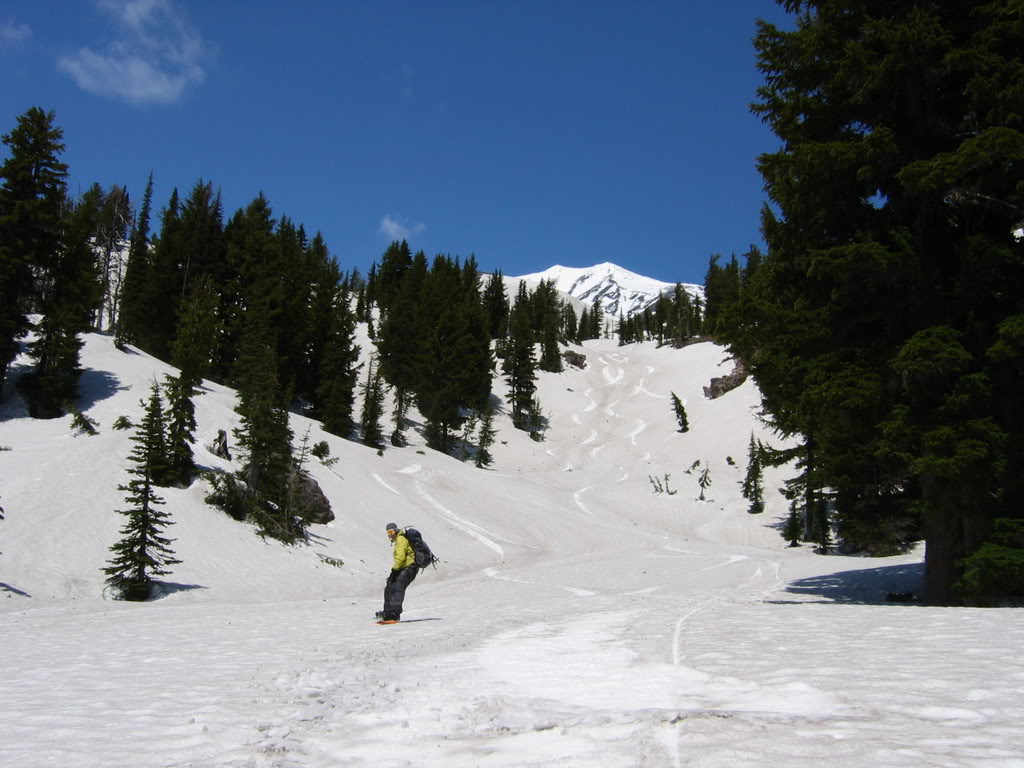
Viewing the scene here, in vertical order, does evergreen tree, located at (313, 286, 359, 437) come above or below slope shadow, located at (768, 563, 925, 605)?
above

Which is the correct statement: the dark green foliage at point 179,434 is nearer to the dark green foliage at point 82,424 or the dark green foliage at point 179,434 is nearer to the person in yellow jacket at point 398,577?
the dark green foliage at point 82,424

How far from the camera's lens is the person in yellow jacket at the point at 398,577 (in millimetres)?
10852

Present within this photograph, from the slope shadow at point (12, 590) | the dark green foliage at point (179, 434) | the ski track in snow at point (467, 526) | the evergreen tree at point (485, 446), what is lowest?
the slope shadow at point (12, 590)

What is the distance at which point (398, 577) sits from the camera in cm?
1106

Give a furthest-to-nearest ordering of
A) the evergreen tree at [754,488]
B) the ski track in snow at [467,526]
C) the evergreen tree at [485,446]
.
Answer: the evergreen tree at [485,446]
the evergreen tree at [754,488]
the ski track in snow at [467,526]

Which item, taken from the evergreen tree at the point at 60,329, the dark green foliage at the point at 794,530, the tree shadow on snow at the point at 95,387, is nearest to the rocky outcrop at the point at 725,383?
the dark green foliage at the point at 794,530

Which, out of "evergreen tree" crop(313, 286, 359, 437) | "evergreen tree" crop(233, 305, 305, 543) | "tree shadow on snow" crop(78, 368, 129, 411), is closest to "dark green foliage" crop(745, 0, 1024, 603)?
"evergreen tree" crop(233, 305, 305, 543)

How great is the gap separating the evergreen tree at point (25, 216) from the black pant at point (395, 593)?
28.3 metres

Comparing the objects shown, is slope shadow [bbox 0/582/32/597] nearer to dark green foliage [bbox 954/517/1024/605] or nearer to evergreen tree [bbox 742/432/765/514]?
dark green foliage [bbox 954/517/1024/605]

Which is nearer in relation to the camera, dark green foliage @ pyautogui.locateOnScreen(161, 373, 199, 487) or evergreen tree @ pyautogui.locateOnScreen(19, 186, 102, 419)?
dark green foliage @ pyautogui.locateOnScreen(161, 373, 199, 487)

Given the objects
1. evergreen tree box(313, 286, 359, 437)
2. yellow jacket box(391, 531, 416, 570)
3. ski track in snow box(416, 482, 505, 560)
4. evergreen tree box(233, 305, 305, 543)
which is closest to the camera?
yellow jacket box(391, 531, 416, 570)

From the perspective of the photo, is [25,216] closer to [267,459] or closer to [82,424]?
[82,424]

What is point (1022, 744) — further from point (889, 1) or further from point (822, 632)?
point (889, 1)

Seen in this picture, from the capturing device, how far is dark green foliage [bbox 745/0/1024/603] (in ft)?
34.9
